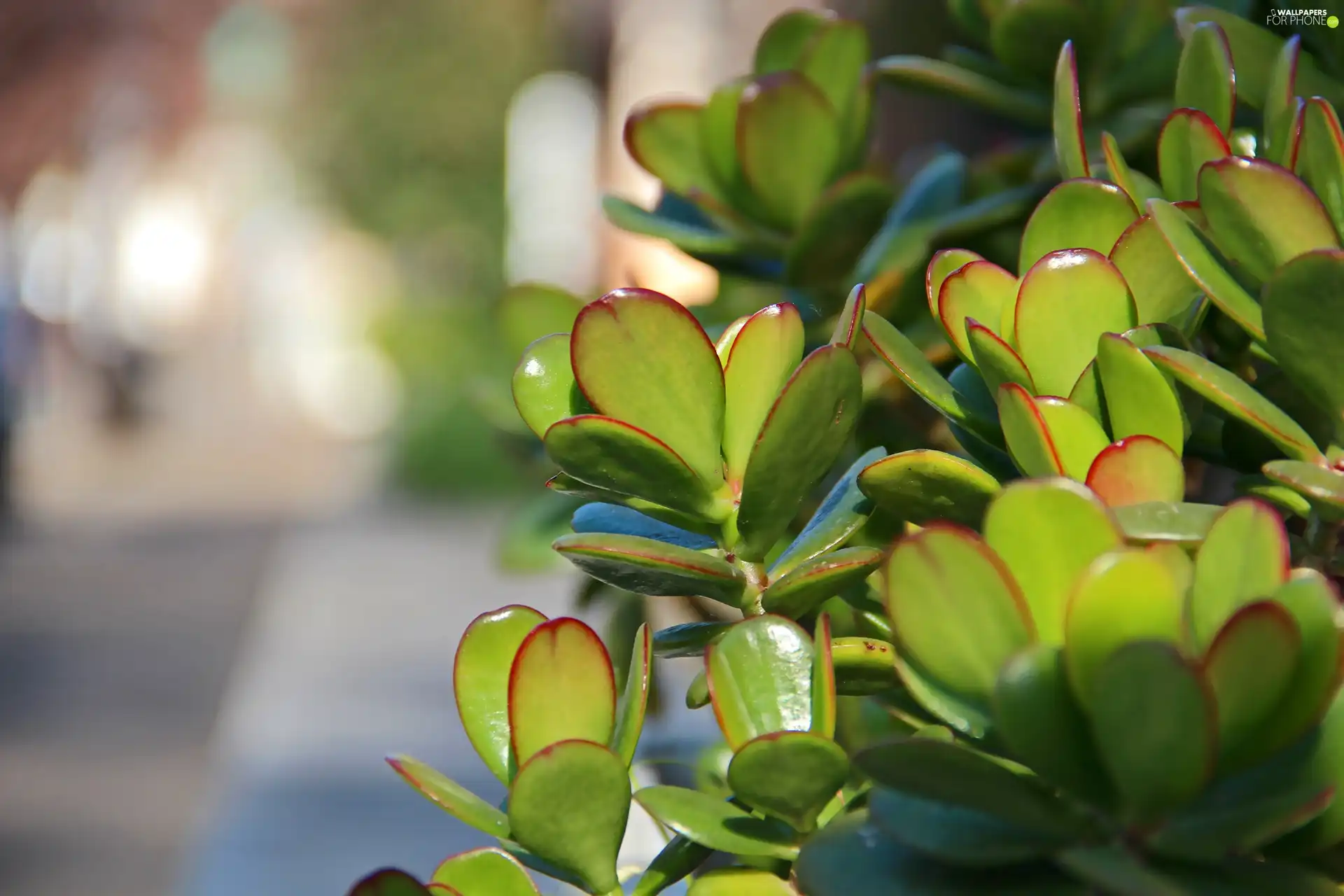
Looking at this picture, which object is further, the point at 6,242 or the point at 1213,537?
the point at 6,242

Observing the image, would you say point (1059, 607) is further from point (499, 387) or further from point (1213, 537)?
point (499, 387)

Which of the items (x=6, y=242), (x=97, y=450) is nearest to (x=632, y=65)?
(x=97, y=450)

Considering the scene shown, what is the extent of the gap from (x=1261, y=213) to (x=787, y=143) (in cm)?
33

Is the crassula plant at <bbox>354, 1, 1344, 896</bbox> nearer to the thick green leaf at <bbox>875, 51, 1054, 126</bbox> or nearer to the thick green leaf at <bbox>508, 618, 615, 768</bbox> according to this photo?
the thick green leaf at <bbox>508, 618, 615, 768</bbox>

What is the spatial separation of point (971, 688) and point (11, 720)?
19.4 feet

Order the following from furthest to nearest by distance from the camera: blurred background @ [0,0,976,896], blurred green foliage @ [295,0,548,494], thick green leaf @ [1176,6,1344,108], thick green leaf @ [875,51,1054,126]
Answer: blurred green foliage @ [295,0,548,494] < blurred background @ [0,0,976,896] < thick green leaf @ [875,51,1054,126] < thick green leaf @ [1176,6,1344,108]

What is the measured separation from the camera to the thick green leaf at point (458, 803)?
55cm

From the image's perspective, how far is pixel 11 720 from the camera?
5.56 m

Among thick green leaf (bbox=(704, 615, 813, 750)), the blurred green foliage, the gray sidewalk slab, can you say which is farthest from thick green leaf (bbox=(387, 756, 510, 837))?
the blurred green foliage

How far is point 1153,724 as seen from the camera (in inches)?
15.3

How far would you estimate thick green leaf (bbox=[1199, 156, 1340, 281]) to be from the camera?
0.51 meters

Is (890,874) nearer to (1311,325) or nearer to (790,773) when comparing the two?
(790,773)

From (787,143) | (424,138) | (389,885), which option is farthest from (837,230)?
(424,138)

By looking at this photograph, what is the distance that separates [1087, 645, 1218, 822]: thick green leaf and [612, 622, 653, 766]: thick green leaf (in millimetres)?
178
